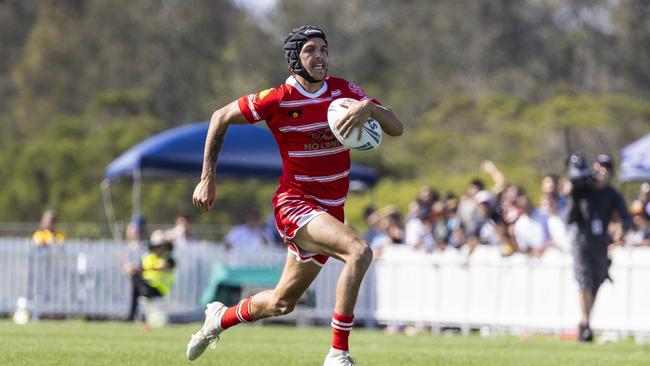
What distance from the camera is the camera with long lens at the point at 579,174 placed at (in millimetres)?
14766

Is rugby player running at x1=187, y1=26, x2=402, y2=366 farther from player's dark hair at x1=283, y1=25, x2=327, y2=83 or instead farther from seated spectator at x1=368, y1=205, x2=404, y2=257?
seated spectator at x1=368, y1=205, x2=404, y2=257

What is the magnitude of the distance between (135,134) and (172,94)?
12.5 meters

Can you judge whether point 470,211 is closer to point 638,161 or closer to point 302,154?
point 638,161

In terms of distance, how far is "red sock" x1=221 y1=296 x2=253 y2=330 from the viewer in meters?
9.59

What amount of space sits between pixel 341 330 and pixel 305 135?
1.37 m

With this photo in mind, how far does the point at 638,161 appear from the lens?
812 inches

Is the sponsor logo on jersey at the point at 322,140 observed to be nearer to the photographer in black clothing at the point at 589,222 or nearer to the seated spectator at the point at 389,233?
the photographer in black clothing at the point at 589,222

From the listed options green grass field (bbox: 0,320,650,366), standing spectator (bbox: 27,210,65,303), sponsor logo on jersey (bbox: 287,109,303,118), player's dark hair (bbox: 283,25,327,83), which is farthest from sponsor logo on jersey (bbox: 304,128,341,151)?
standing spectator (bbox: 27,210,65,303)

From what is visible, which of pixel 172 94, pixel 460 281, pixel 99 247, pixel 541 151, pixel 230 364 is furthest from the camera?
pixel 172 94

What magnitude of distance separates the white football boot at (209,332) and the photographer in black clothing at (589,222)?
19.7ft

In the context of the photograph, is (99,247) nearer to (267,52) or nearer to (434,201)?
(434,201)

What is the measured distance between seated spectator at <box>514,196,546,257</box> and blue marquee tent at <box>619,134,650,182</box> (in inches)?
120

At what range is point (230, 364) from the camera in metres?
10.6

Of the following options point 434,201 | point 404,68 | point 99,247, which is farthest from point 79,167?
point 434,201
